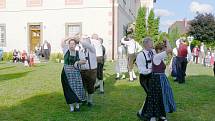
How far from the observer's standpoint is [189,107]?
9133 millimetres

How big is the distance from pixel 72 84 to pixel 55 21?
2273 cm

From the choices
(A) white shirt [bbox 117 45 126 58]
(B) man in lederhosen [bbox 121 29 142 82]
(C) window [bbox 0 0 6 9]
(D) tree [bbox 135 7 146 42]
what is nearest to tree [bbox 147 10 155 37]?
(D) tree [bbox 135 7 146 42]

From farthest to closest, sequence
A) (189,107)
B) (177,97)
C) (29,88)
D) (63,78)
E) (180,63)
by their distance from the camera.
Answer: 1. (180,63)
2. (29,88)
3. (177,97)
4. (189,107)
5. (63,78)

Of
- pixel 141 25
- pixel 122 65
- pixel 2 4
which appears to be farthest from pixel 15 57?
pixel 122 65

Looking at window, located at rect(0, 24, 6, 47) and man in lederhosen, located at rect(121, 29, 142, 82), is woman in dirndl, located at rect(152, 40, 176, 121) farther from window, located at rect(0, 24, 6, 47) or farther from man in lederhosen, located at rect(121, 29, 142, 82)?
window, located at rect(0, 24, 6, 47)

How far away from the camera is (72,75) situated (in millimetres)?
8172

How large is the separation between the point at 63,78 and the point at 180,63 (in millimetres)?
6536

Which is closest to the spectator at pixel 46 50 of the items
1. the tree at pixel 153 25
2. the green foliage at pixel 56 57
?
the green foliage at pixel 56 57

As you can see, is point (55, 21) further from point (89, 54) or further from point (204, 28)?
point (204, 28)

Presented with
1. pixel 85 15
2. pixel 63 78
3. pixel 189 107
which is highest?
pixel 85 15

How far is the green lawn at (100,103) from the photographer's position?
313 inches

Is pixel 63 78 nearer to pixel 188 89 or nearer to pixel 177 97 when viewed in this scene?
pixel 177 97

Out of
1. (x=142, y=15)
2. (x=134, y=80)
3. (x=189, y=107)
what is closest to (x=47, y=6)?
(x=142, y=15)

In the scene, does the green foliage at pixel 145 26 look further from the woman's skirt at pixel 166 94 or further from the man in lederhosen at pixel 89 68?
the woman's skirt at pixel 166 94
